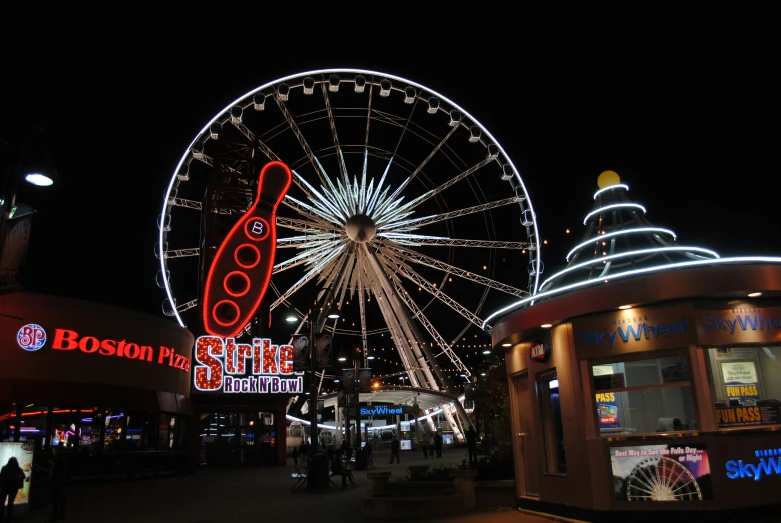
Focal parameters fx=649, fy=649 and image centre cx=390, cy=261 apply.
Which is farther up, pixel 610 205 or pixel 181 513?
pixel 610 205

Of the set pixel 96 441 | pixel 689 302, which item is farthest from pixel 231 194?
pixel 689 302

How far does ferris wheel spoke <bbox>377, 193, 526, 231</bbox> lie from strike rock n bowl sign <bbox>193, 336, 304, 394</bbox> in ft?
28.2

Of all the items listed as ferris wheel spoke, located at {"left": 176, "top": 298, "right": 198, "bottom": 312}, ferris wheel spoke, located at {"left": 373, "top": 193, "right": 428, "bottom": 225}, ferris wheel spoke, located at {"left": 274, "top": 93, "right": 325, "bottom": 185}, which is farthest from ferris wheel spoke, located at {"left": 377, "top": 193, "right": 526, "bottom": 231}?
ferris wheel spoke, located at {"left": 176, "top": 298, "right": 198, "bottom": 312}

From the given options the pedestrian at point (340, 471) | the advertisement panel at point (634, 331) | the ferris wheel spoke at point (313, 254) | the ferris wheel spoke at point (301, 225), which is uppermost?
the ferris wheel spoke at point (301, 225)

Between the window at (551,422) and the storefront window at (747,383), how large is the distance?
278 cm

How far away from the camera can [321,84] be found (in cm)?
3119

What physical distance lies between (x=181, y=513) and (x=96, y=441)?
32.9ft

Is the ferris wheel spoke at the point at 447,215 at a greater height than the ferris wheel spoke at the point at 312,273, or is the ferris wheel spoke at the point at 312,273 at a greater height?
the ferris wheel spoke at the point at 447,215

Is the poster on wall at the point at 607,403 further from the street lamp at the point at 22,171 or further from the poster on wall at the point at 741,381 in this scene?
the street lamp at the point at 22,171

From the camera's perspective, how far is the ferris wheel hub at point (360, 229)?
29953mm

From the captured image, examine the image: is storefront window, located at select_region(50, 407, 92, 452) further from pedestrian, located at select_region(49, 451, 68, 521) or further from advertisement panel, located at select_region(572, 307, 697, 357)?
advertisement panel, located at select_region(572, 307, 697, 357)

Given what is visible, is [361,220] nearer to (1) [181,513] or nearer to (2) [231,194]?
(2) [231,194]

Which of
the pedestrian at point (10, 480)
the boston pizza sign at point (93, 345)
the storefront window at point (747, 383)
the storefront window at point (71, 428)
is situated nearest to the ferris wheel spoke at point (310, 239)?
the boston pizza sign at point (93, 345)

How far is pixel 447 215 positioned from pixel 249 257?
34.1ft
